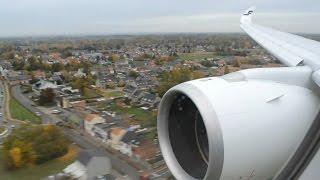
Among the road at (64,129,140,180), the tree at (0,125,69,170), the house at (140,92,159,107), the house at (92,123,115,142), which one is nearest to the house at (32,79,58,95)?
the house at (140,92,159,107)

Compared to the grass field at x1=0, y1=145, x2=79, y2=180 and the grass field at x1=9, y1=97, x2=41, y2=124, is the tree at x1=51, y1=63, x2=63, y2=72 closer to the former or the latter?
the grass field at x1=9, y1=97, x2=41, y2=124

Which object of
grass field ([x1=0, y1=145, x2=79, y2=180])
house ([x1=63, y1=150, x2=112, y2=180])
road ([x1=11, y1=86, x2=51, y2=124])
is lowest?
road ([x1=11, y1=86, x2=51, y2=124])

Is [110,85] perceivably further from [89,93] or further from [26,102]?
[26,102]

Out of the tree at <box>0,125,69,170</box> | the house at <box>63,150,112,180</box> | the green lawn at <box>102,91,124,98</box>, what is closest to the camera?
the house at <box>63,150,112,180</box>

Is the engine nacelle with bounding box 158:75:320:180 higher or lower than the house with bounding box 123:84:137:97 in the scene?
higher

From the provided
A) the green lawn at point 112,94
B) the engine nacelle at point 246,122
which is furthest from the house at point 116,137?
the engine nacelle at point 246,122

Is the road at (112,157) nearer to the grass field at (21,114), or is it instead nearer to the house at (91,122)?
the house at (91,122)

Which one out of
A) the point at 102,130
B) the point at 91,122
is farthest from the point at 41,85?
the point at 102,130
